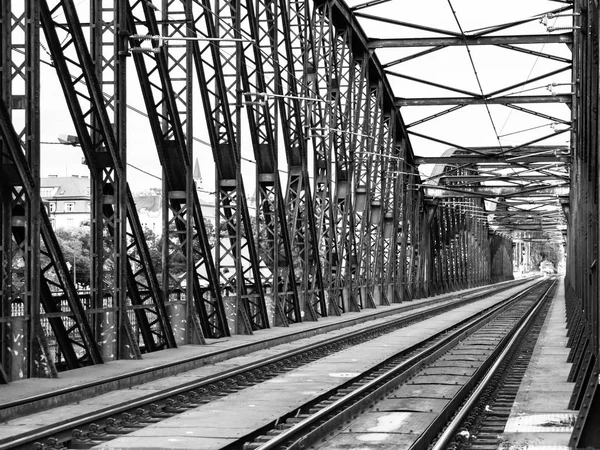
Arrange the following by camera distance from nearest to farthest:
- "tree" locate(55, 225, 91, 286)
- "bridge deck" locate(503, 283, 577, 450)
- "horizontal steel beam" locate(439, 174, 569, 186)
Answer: "bridge deck" locate(503, 283, 577, 450) → "horizontal steel beam" locate(439, 174, 569, 186) → "tree" locate(55, 225, 91, 286)

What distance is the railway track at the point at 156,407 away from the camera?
11867mm

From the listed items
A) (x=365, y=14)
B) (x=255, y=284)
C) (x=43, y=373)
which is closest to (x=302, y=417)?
(x=43, y=373)

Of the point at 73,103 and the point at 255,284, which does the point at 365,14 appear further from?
the point at 73,103

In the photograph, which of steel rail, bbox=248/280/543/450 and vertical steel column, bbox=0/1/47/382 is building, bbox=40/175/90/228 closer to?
steel rail, bbox=248/280/543/450

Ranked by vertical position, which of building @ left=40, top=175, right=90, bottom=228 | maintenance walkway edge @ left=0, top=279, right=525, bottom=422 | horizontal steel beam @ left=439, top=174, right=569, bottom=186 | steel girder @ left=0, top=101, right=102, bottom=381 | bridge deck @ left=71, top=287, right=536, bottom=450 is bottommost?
bridge deck @ left=71, top=287, right=536, bottom=450

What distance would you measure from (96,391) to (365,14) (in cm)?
2808

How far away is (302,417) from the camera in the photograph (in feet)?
45.1

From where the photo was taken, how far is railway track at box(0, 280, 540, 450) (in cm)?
1187

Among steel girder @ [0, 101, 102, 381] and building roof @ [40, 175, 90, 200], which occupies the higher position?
building roof @ [40, 175, 90, 200]

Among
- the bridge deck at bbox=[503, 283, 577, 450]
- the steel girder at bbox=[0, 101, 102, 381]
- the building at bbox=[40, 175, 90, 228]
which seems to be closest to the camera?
the bridge deck at bbox=[503, 283, 577, 450]

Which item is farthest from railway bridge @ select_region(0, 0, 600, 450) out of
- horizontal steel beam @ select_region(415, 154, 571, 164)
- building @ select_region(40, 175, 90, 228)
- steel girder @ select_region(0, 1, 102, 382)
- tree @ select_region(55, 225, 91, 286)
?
building @ select_region(40, 175, 90, 228)

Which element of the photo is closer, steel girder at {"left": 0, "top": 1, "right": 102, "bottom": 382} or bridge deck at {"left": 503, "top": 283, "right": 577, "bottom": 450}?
bridge deck at {"left": 503, "top": 283, "right": 577, "bottom": 450}

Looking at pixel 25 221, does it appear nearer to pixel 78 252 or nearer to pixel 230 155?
pixel 230 155

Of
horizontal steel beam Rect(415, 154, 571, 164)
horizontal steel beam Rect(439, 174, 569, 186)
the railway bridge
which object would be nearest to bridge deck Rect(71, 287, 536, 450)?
the railway bridge
